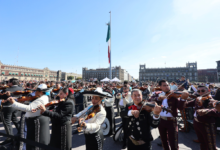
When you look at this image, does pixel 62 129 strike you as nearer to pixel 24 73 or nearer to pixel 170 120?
pixel 170 120

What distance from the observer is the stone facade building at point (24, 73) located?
259ft

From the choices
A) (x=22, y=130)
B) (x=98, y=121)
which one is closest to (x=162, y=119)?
(x=98, y=121)

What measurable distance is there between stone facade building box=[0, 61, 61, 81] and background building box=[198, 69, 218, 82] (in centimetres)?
13341

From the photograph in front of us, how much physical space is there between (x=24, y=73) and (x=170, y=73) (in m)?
134

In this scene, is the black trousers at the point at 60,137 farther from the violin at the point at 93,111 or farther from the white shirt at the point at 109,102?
the white shirt at the point at 109,102

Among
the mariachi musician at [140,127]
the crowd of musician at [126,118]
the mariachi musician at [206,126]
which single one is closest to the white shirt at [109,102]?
the crowd of musician at [126,118]

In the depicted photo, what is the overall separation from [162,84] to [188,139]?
116 inches

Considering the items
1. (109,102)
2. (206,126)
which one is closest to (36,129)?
(109,102)

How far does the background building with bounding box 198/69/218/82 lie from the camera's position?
83625 mm

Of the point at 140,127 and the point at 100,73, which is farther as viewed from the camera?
the point at 100,73

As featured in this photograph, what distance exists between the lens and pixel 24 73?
8981cm

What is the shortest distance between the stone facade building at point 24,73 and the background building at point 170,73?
93.9 metres

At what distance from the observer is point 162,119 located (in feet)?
9.16

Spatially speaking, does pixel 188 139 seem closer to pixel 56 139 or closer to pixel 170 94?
pixel 170 94
